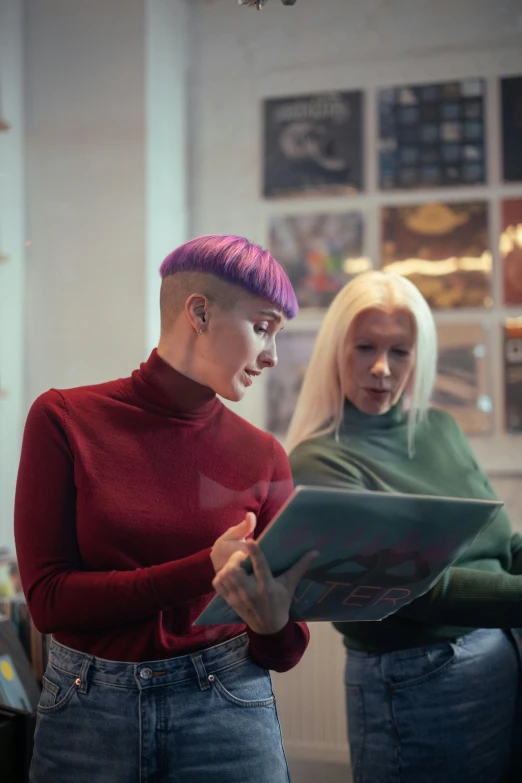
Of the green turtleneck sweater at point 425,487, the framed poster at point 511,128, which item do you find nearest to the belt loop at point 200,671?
the green turtleneck sweater at point 425,487

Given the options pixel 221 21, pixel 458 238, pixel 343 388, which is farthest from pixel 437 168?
pixel 343 388

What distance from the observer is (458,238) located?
6.40 feet

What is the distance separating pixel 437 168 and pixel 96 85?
115cm

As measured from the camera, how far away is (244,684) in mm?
A: 824

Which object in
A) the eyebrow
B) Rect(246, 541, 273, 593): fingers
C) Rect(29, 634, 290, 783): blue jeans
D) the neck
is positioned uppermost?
the eyebrow

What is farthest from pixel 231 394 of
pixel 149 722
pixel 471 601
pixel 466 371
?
pixel 466 371

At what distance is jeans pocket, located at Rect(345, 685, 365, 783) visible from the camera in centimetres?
105

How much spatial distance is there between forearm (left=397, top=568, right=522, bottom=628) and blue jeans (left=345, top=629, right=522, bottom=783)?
106 millimetres

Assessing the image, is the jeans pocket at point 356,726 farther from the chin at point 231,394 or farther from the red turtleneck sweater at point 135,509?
the chin at point 231,394

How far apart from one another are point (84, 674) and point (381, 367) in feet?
1.65

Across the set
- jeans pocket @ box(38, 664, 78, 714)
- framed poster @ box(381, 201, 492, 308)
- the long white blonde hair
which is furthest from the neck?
framed poster @ box(381, 201, 492, 308)

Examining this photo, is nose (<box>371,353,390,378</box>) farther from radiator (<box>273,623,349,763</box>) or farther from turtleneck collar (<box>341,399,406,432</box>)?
radiator (<box>273,623,349,763</box>)

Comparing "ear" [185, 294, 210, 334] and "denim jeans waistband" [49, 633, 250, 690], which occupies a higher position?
"ear" [185, 294, 210, 334]

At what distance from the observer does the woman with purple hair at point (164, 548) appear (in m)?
0.76
